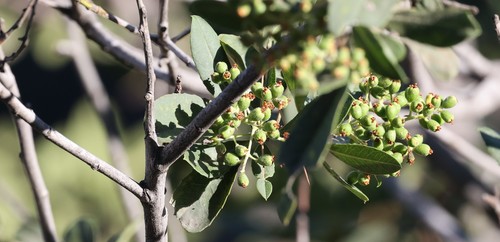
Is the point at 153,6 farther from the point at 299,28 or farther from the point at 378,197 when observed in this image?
the point at 299,28

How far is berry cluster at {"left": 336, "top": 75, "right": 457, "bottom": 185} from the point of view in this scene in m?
0.87

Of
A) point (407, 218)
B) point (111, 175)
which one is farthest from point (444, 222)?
point (111, 175)

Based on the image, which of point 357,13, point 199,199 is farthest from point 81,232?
point 357,13

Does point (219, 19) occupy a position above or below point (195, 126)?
above

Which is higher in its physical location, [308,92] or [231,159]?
[308,92]

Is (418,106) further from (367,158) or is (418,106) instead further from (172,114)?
(172,114)

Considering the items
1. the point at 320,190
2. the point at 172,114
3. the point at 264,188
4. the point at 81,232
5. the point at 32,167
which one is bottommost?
the point at 320,190

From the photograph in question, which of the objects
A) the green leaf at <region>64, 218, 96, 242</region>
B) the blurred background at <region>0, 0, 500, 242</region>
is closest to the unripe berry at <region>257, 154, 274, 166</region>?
the green leaf at <region>64, 218, 96, 242</region>

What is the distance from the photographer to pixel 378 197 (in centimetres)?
299

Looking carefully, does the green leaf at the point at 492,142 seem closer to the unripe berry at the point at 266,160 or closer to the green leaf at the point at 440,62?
the green leaf at the point at 440,62

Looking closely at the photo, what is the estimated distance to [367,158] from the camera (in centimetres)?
87

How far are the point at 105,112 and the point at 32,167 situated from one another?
2.15 feet

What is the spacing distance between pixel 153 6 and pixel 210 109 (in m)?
2.28

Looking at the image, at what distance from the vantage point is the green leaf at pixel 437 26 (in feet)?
2.07
